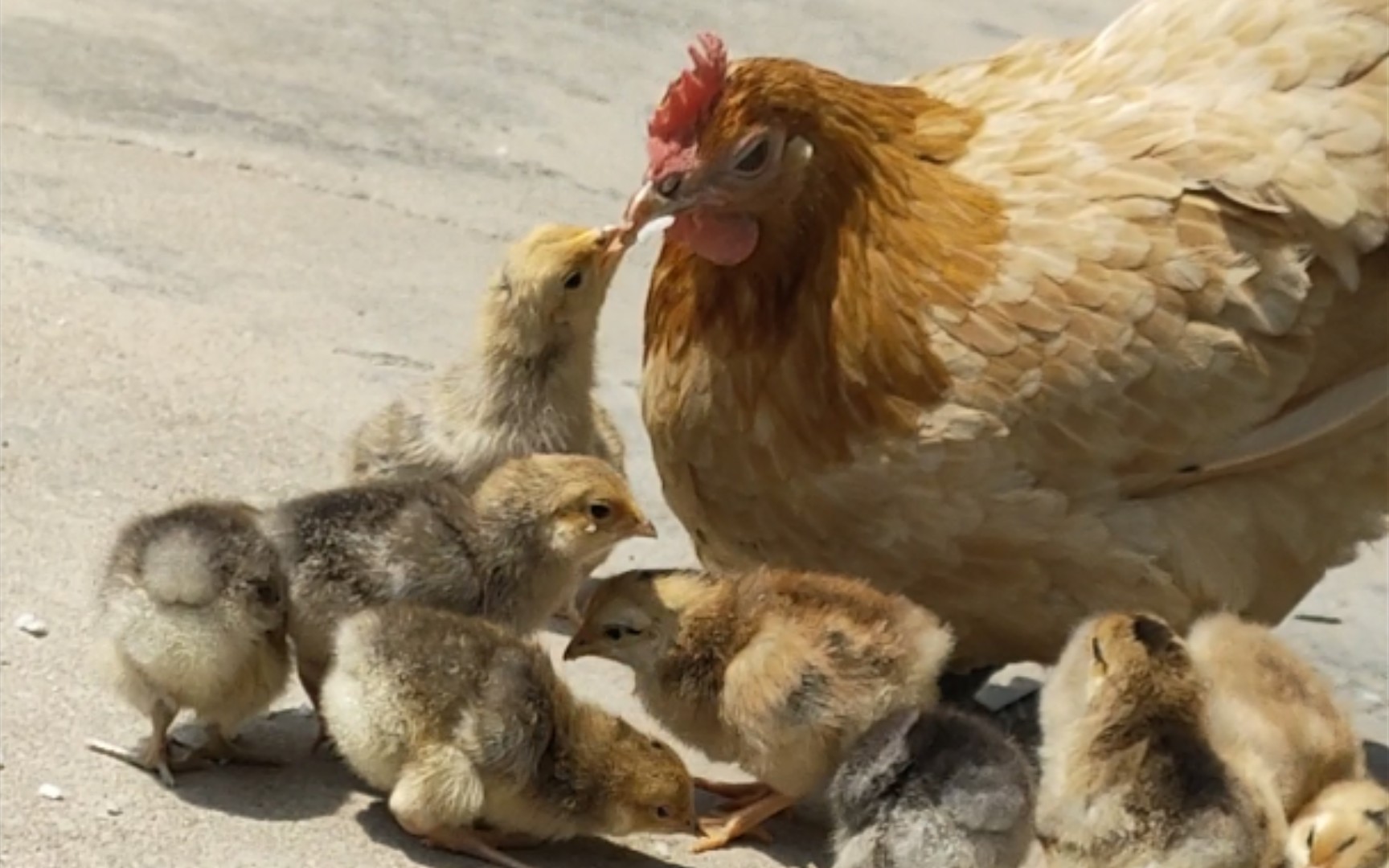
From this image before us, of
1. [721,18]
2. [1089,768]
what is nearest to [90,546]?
[1089,768]

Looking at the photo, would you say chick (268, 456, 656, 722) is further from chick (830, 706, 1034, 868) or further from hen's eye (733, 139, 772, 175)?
chick (830, 706, 1034, 868)

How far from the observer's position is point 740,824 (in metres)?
3.77

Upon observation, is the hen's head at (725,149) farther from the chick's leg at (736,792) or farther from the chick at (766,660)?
the chick's leg at (736,792)

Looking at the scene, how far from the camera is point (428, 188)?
259 inches

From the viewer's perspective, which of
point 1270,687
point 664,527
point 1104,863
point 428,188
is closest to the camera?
point 1104,863

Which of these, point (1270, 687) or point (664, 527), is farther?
point (664, 527)

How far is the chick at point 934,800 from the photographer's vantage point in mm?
3303

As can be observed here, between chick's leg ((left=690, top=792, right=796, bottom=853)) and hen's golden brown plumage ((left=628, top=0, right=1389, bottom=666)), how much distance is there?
0.45 metres

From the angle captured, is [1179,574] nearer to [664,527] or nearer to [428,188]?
[664,527]

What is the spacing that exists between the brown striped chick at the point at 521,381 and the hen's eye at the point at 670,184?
40 centimetres

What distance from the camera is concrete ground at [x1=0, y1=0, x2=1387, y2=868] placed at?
12.1ft

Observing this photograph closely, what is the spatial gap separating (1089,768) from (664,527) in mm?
1856

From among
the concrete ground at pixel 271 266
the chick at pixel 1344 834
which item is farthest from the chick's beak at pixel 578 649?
the chick at pixel 1344 834

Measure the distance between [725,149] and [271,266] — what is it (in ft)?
7.27
